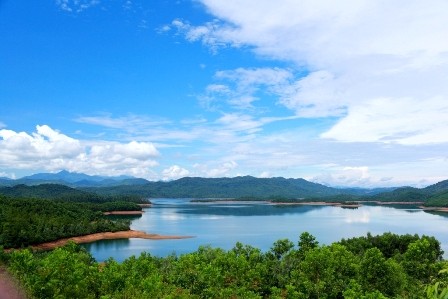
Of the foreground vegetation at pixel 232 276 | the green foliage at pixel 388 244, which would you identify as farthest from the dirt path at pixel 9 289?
the green foliage at pixel 388 244

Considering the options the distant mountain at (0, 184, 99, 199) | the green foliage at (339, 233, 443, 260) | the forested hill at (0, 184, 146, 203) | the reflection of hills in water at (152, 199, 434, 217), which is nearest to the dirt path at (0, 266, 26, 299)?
the green foliage at (339, 233, 443, 260)

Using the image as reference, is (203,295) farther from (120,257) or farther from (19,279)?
(120,257)

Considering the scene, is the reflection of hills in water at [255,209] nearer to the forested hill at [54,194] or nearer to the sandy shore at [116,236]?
the forested hill at [54,194]

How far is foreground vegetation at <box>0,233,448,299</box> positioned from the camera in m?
19.1

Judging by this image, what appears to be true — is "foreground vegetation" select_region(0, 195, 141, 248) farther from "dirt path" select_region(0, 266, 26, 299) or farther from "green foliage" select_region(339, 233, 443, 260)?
"green foliage" select_region(339, 233, 443, 260)

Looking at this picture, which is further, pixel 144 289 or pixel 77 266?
pixel 77 266

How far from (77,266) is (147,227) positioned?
6537 cm

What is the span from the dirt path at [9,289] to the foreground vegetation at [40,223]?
99.3 feet

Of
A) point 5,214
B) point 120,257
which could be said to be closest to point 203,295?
point 120,257

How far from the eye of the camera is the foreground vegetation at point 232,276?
1911 cm

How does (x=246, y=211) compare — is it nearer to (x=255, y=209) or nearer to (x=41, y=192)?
(x=255, y=209)

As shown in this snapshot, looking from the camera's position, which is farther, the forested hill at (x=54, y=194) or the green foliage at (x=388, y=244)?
the forested hill at (x=54, y=194)

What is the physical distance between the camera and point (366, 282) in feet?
75.5

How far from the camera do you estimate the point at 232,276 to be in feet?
76.4
